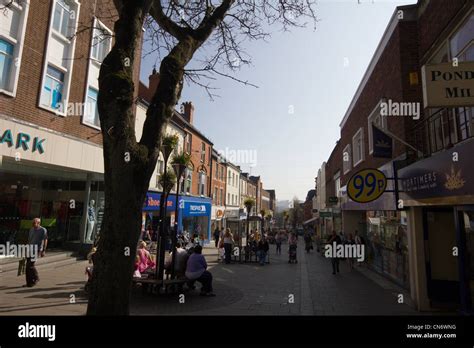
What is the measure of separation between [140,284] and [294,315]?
4270 millimetres

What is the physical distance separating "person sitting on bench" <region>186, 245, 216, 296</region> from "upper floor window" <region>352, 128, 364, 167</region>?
942 cm

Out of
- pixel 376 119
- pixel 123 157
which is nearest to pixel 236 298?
pixel 123 157

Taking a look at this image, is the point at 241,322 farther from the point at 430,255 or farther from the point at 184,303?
the point at 430,255

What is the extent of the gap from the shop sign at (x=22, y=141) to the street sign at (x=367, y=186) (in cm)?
1085

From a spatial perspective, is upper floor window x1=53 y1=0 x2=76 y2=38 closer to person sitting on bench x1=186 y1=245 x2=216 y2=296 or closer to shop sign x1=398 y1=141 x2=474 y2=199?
person sitting on bench x1=186 y1=245 x2=216 y2=296

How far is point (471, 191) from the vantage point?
17.1 ft

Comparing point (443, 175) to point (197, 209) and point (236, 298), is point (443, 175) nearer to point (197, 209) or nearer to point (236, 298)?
point (236, 298)

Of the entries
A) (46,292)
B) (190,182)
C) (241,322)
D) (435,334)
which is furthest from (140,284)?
(190,182)

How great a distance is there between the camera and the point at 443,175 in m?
6.14

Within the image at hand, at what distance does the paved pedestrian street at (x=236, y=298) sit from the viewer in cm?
664

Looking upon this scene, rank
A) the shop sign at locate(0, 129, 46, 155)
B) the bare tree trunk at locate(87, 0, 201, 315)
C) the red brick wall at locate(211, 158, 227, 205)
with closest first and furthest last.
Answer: the bare tree trunk at locate(87, 0, 201, 315), the shop sign at locate(0, 129, 46, 155), the red brick wall at locate(211, 158, 227, 205)

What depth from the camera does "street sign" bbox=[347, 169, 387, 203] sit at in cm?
768

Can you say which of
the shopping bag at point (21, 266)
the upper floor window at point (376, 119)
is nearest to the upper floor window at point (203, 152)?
the upper floor window at point (376, 119)

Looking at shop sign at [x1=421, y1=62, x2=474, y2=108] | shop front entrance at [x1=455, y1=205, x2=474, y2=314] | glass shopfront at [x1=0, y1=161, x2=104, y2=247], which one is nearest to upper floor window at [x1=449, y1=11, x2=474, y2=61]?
shop sign at [x1=421, y1=62, x2=474, y2=108]
